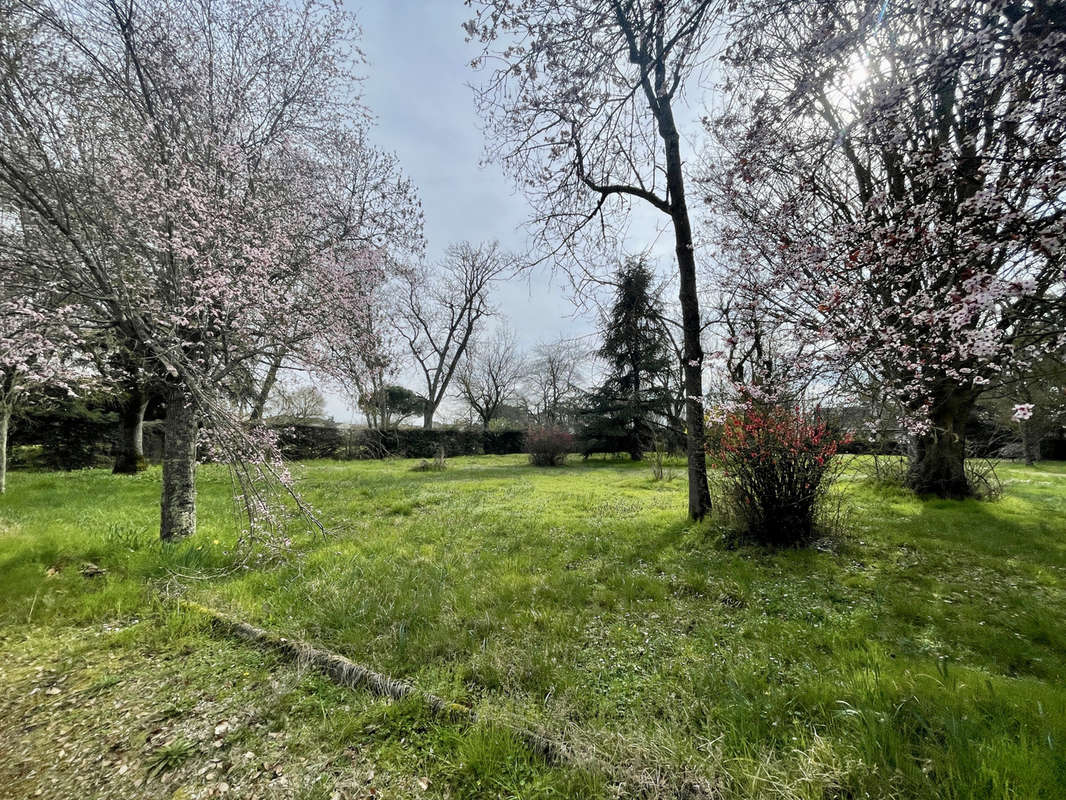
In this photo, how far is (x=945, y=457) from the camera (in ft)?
26.5

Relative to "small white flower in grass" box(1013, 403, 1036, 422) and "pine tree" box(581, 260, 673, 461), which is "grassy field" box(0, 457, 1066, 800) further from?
"pine tree" box(581, 260, 673, 461)

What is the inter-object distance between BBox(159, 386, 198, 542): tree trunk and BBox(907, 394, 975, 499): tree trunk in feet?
41.7

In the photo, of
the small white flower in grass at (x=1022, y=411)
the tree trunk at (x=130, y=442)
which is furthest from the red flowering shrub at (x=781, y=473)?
the tree trunk at (x=130, y=442)

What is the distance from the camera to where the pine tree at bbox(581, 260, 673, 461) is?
19625mm

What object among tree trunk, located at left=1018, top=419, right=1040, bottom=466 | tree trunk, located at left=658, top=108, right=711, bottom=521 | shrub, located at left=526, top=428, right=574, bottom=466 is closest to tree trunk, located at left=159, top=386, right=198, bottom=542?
tree trunk, located at left=658, top=108, right=711, bottom=521

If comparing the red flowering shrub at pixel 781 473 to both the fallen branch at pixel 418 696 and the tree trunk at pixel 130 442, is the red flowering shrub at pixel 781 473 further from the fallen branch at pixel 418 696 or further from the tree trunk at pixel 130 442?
the tree trunk at pixel 130 442

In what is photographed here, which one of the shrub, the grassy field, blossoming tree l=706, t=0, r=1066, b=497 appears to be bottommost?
the grassy field

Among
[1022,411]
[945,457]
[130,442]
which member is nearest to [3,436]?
[130,442]

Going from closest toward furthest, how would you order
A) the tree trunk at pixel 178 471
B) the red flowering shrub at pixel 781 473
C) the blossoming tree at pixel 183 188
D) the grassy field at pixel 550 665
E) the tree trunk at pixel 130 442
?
the grassy field at pixel 550 665
the blossoming tree at pixel 183 188
the red flowering shrub at pixel 781 473
the tree trunk at pixel 178 471
the tree trunk at pixel 130 442

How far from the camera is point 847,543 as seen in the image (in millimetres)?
5121

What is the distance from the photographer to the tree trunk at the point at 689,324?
646 cm

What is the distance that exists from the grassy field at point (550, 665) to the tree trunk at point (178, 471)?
1.21 feet

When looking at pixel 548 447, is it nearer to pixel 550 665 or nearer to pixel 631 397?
pixel 631 397

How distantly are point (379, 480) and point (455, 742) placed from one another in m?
11.6
